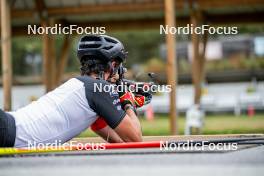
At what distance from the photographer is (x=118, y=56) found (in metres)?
4.31

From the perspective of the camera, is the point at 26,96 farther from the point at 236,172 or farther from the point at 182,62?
the point at 236,172

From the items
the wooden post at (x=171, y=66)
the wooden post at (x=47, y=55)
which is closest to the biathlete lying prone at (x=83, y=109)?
the wooden post at (x=171, y=66)

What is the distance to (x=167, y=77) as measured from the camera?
45.9 ft

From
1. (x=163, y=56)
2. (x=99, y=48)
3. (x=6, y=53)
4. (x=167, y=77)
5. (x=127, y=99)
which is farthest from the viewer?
(x=163, y=56)

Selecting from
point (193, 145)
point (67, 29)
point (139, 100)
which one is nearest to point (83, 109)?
point (139, 100)

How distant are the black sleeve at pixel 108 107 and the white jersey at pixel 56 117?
0.06 meters

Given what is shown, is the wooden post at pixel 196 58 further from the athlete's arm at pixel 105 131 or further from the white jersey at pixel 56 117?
A: the white jersey at pixel 56 117

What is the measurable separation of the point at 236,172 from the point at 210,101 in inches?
1026

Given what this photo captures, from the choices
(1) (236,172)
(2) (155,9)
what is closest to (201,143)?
(1) (236,172)

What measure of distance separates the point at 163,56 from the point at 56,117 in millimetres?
37144

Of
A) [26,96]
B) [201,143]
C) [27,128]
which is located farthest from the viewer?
[26,96]

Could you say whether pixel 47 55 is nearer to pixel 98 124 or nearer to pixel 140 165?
pixel 98 124

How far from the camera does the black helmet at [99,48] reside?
4.21 meters

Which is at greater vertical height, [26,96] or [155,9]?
[155,9]
